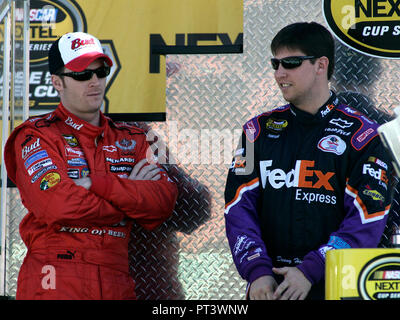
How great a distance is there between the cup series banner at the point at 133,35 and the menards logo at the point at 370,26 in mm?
630

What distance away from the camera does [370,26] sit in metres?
3.72

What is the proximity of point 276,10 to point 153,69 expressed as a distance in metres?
0.82

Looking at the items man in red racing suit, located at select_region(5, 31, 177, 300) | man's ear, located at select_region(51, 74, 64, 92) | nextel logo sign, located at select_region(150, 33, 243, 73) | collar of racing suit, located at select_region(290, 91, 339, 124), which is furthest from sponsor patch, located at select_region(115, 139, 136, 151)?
collar of racing suit, located at select_region(290, 91, 339, 124)

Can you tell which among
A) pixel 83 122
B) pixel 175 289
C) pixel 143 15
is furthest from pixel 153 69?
pixel 175 289

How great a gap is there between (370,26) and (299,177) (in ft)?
3.84

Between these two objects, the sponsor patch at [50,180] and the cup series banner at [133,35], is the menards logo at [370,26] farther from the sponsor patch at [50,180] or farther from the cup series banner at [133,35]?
the sponsor patch at [50,180]

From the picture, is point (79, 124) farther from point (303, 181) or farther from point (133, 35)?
point (303, 181)

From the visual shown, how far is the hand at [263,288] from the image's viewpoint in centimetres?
271

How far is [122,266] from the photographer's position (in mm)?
3346

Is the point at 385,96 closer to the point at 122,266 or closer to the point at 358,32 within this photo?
the point at 358,32

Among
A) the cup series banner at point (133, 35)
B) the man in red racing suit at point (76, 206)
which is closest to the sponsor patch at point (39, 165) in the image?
the man in red racing suit at point (76, 206)

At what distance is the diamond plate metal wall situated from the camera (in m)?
3.80

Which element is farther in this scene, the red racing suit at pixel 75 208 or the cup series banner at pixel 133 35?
the cup series banner at pixel 133 35
